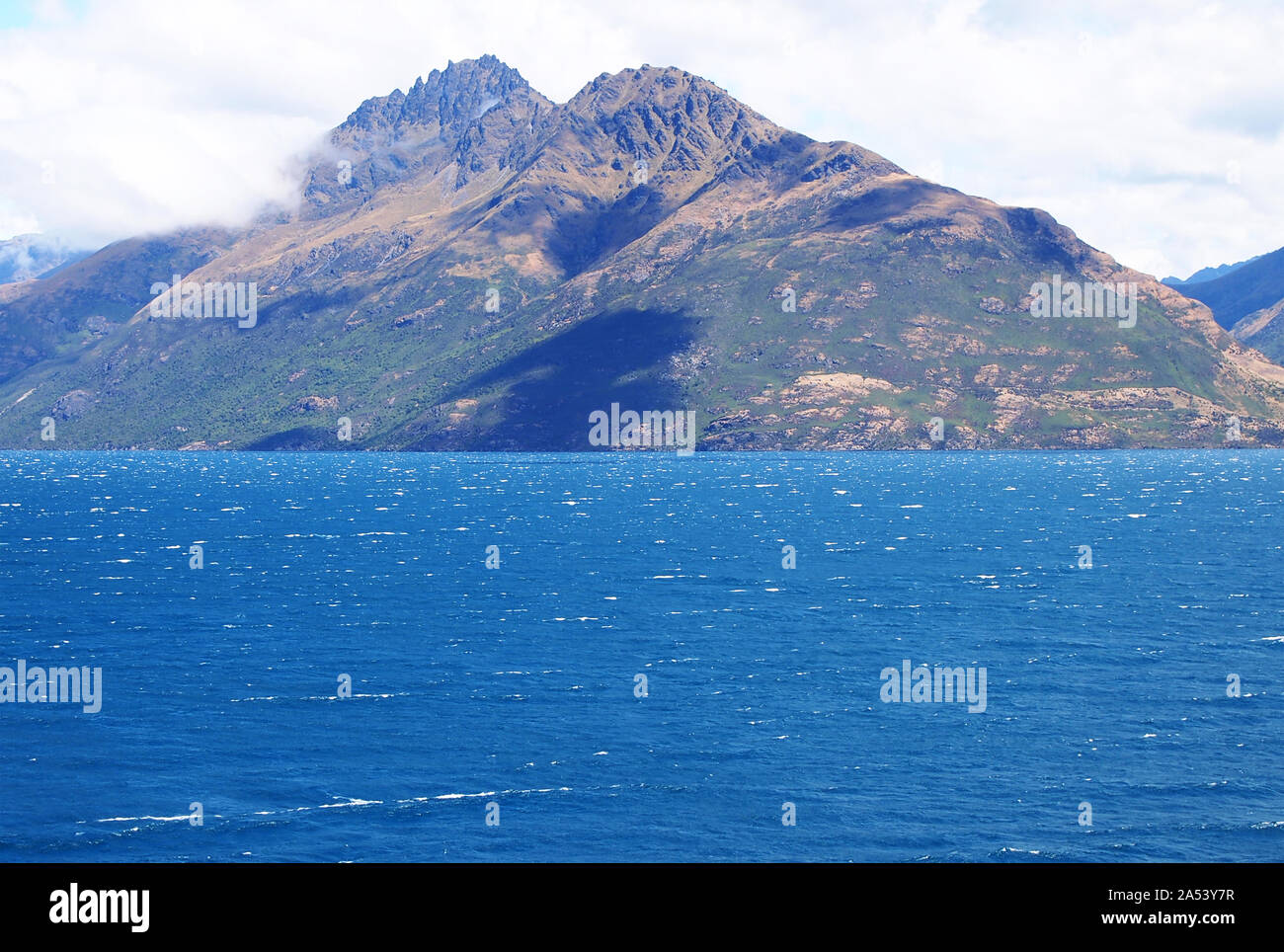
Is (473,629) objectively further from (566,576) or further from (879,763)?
(879,763)

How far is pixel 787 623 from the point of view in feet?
395

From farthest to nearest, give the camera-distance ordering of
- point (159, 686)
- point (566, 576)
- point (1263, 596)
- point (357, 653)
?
point (566, 576)
point (1263, 596)
point (357, 653)
point (159, 686)

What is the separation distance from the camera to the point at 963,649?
107m

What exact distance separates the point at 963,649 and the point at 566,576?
6414 cm

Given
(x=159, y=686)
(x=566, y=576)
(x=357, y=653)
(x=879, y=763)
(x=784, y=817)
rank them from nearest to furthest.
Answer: (x=784, y=817), (x=879, y=763), (x=159, y=686), (x=357, y=653), (x=566, y=576)

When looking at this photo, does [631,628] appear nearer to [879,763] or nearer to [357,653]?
[357,653]
